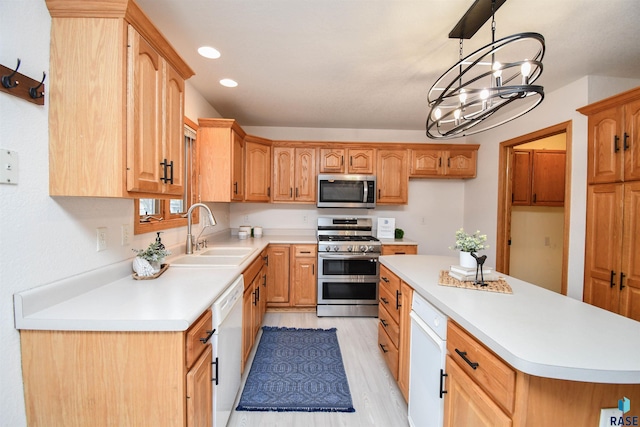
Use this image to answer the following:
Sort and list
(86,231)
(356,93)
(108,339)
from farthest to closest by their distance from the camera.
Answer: (356,93), (86,231), (108,339)

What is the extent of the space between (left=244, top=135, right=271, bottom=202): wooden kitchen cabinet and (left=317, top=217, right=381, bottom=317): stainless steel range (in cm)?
103

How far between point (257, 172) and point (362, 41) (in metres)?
2.07

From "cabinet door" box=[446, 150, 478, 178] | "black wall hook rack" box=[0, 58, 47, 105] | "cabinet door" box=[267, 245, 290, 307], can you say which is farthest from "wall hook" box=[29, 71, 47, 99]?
"cabinet door" box=[446, 150, 478, 178]

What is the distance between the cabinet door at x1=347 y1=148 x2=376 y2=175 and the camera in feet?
11.8

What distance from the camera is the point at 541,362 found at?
0.75 metres

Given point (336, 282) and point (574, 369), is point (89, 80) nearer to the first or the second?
point (574, 369)

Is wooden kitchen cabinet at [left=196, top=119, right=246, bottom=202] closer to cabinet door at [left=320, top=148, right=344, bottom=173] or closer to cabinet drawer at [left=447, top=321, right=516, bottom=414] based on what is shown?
cabinet door at [left=320, top=148, right=344, bottom=173]

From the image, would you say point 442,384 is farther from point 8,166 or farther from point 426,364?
point 8,166

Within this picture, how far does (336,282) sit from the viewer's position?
10.6 feet

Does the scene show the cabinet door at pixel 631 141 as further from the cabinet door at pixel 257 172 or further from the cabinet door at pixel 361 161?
the cabinet door at pixel 257 172

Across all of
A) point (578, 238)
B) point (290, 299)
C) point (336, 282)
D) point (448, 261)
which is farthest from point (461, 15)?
point (290, 299)

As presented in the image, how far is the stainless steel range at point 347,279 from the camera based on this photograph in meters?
3.23

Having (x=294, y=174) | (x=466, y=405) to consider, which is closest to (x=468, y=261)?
(x=466, y=405)

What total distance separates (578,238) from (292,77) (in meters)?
2.85
